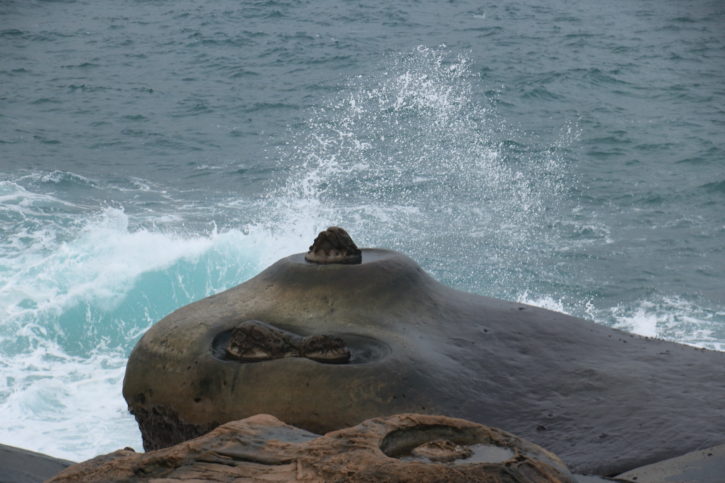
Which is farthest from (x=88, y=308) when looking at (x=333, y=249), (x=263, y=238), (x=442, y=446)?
(x=442, y=446)

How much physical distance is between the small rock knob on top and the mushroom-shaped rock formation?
2.5 inches

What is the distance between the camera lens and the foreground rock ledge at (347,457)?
244 centimetres

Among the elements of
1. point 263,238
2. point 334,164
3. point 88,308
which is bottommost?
point 88,308

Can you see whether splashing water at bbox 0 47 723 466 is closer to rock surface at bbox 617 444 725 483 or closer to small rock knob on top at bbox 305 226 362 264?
small rock knob on top at bbox 305 226 362 264

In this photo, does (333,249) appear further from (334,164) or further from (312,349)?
(334,164)

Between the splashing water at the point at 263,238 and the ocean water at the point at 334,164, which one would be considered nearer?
the splashing water at the point at 263,238

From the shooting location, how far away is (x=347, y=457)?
2.49 m

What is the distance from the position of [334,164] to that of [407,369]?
9496 millimetres

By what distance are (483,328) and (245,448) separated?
2.47 metres

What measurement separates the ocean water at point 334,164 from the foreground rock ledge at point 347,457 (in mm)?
4476

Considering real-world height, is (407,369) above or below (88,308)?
above

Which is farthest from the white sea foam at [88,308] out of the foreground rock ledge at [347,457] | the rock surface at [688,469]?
the foreground rock ledge at [347,457]

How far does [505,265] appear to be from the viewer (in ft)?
33.9

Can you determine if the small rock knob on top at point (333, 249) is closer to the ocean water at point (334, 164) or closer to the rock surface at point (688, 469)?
the rock surface at point (688, 469)
